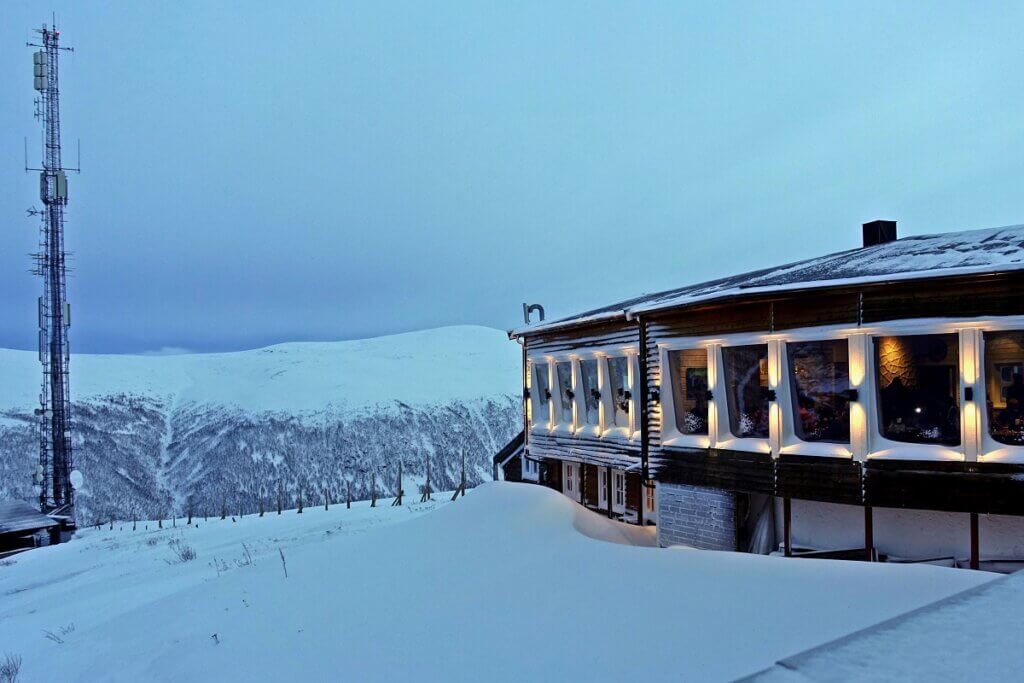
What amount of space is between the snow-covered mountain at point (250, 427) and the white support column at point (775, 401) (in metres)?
49.9

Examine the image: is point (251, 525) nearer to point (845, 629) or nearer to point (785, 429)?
point (785, 429)

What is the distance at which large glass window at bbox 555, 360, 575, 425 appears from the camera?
18.8 meters

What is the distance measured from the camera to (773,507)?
12609 mm

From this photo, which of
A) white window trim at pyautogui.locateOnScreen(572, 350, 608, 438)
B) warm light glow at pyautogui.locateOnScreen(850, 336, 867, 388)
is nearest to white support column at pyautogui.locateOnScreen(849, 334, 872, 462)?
warm light glow at pyautogui.locateOnScreen(850, 336, 867, 388)

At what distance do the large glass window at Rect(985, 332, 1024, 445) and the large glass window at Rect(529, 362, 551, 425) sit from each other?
11.9m

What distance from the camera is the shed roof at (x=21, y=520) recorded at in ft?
93.6

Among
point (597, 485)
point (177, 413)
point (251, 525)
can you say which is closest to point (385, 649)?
point (597, 485)

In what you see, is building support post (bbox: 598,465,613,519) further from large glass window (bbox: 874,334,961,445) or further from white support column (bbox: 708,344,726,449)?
large glass window (bbox: 874,334,961,445)

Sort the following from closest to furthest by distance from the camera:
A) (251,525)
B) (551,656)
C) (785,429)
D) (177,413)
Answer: (551,656), (785,429), (251,525), (177,413)

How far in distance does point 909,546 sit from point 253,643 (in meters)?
10.8

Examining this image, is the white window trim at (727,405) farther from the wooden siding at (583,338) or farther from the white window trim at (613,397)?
the wooden siding at (583,338)

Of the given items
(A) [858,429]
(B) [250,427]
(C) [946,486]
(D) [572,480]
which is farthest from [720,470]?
(B) [250,427]

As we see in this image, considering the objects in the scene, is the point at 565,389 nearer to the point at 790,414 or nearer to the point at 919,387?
the point at 790,414

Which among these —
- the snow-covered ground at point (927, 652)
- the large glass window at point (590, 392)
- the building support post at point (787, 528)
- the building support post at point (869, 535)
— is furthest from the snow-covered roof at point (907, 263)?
the snow-covered ground at point (927, 652)
